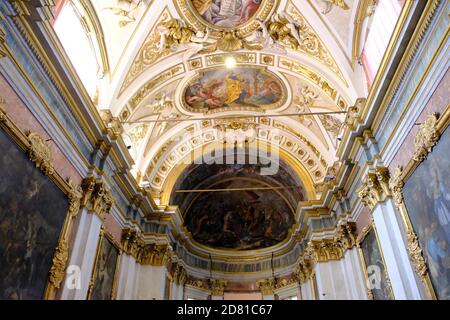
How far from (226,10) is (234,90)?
145 inches

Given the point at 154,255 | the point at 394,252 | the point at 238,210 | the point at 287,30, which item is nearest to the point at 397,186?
the point at 394,252

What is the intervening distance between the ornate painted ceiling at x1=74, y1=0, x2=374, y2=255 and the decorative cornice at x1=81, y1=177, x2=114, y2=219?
2.61m

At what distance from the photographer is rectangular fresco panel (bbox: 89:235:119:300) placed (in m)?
9.85

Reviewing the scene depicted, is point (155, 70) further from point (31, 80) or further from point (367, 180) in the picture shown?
point (367, 180)

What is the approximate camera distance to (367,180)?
9.35 metres

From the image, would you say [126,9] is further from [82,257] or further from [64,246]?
[82,257]

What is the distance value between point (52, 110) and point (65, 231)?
9.44ft

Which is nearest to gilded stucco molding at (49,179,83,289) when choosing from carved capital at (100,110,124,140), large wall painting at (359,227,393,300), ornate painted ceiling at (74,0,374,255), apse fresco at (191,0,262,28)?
carved capital at (100,110,124,140)

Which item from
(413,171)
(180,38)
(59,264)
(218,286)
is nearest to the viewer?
(413,171)

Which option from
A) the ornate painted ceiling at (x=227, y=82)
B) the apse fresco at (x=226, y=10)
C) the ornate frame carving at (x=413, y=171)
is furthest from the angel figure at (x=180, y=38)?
the ornate frame carving at (x=413, y=171)

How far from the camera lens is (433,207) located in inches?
A: 261

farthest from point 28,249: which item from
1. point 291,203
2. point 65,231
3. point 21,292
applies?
Answer: point 291,203

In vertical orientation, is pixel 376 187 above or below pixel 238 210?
below

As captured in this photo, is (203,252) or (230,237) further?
(230,237)
